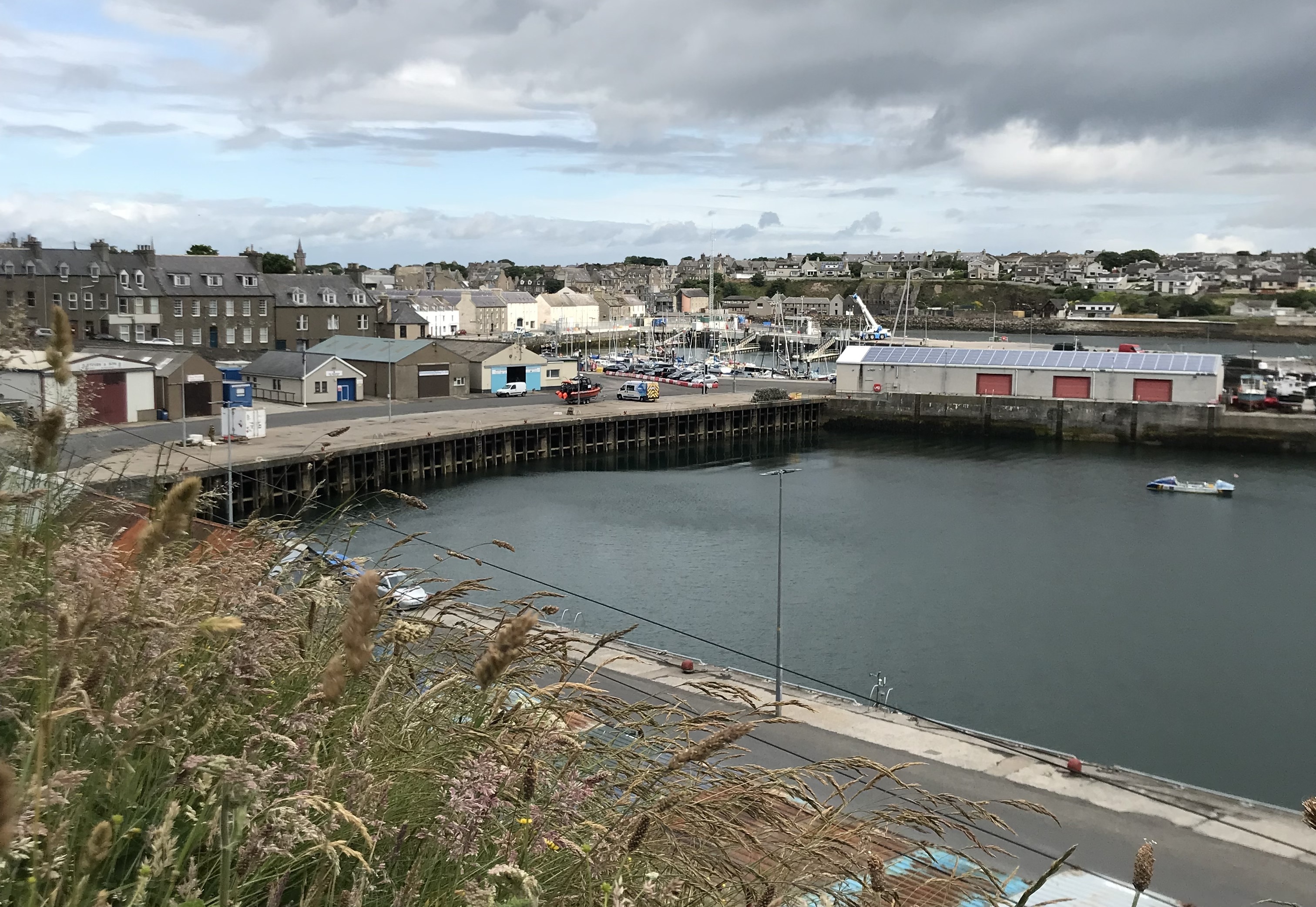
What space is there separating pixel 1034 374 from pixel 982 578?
24.8 metres

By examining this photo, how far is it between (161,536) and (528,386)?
4726cm

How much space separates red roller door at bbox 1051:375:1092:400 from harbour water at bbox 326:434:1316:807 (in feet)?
20.4

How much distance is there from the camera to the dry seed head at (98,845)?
4.16 ft

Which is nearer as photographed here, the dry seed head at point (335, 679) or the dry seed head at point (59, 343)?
the dry seed head at point (335, 679)

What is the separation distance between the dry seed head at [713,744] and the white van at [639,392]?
45.3 meters

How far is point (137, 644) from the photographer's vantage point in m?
1.93

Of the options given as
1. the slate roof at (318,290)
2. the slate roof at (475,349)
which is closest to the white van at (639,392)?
the slate roof at (475,349)

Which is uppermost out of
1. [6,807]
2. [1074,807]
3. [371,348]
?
[6,807]

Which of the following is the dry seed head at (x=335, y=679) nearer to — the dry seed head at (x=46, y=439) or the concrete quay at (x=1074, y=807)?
the dry seed head at (x=46, y=439)

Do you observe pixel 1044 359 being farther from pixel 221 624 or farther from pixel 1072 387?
pixel 221 624

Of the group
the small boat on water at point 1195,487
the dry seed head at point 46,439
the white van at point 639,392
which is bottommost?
the small boat on water at point 1195,487

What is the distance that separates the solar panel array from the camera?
147ft

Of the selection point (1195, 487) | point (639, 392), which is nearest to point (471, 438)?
point (639, 392)

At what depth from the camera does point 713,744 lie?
5.00 feet
